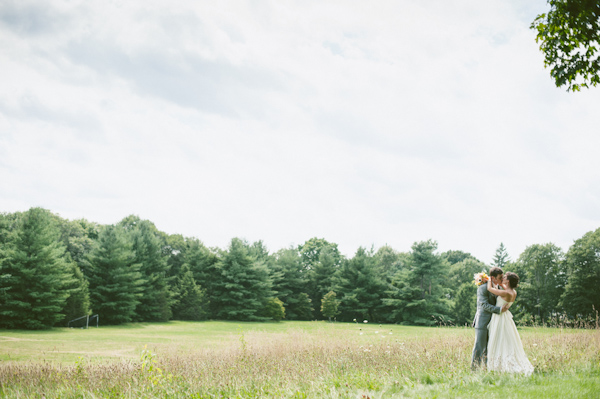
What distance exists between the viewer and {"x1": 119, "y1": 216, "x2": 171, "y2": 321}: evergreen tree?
33875mm

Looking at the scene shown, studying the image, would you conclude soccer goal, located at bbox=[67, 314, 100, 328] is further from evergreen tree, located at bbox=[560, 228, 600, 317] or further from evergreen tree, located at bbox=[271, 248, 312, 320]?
evergreen tree, located at bbox=[560, 228, 600, 317]

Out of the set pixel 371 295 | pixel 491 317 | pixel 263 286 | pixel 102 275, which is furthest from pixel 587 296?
pixel 102 275

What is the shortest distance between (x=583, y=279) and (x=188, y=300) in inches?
1348

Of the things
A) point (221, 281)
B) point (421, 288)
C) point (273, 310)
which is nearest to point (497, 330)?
point (421, 288)

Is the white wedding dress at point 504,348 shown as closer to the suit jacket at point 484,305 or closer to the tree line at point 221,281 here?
the suit jacket at point 484,305

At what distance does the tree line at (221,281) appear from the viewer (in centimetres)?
2592

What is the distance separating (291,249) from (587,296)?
29362 mm

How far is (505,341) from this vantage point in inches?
282

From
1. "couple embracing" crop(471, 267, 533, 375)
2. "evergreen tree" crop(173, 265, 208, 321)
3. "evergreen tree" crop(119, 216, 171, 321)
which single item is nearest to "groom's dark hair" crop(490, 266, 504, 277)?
"couple embracing" crop(471, 267, 533, 375)

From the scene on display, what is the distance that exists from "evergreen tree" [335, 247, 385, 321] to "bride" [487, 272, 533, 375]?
33893 mm

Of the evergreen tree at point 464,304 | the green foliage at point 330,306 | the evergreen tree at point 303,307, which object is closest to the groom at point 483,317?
the evergreen tree at point 464,304

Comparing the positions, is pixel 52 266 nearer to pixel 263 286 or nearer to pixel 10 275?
pixel 10 275

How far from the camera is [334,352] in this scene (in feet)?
29.9

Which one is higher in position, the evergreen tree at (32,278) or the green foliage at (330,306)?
the evergreen tree at (32,278)
